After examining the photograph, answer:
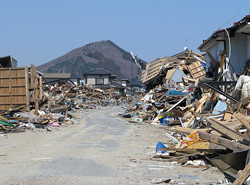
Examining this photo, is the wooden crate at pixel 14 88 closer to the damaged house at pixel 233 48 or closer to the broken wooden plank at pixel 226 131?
the damaged house at pixel 233 48

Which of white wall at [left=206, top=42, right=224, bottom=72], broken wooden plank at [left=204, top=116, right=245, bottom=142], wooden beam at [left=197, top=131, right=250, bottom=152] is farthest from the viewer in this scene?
white wall at [left=206, top=42, right=224, bottom=72]

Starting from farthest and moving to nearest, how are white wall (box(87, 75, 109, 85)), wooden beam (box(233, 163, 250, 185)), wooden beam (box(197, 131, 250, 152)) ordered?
white wall (box(87, 75, 109, 85))
wooden beam (box(197, 131, 250, 152))
wooden beam (box(233, 163, 250, 185))

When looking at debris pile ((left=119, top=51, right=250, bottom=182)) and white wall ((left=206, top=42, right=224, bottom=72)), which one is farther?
white wall ((left=206, top=42, right=224, bottom=72))

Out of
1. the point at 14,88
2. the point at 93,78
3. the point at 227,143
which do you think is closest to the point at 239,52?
the point at 227,143

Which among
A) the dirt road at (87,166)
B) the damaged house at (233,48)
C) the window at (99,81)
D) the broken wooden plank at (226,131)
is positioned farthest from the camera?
the window at (99,81)

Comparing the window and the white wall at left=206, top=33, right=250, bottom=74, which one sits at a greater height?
the white wall at left=206, top=33, right=250, bottom=74

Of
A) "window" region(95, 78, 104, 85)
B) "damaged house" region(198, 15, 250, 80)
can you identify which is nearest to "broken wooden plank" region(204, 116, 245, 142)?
"damaged house" region(198, 15, 250, 80)

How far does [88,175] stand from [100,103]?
40.9 metres

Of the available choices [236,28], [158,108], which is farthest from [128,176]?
[158,108]

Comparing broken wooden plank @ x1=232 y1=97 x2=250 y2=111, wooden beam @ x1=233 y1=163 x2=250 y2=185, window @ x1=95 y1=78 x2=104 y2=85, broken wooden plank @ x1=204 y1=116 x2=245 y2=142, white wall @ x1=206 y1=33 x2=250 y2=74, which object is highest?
white wall @ x1=206 y1=33 x2=250 y2=74

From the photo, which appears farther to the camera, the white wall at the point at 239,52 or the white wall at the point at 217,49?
the white wall at the point at 217,49

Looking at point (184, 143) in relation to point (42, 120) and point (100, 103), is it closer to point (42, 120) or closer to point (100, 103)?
point (42, 120)

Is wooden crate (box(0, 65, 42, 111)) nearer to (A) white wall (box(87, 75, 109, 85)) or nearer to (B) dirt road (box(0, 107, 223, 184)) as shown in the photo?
(B) dirt road (box(0, 107, 223, 184))

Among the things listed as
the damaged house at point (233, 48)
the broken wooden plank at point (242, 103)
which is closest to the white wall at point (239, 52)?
the damaged house at point (233, 48)
